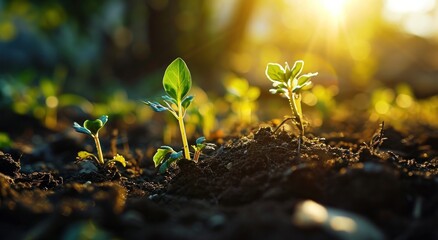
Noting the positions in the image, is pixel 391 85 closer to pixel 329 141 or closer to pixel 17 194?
pixel 329 141

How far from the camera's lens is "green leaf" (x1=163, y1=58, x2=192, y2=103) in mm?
2168

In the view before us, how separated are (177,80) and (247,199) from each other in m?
0.74

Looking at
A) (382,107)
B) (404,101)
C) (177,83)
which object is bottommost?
(177,83)

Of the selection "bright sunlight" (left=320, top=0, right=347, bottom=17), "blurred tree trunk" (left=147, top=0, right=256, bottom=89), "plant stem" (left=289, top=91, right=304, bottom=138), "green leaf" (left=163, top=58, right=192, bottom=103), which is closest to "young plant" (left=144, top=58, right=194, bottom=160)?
"green leaf" (left=163, top=58, right=192, bottom=103)

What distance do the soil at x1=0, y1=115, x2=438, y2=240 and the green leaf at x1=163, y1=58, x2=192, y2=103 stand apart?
0.36 metres

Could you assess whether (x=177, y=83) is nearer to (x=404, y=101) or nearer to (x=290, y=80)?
(x=290, y=80)

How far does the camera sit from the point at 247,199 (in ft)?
5.86

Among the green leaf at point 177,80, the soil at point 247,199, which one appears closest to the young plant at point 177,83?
the green leaf at point 177,80

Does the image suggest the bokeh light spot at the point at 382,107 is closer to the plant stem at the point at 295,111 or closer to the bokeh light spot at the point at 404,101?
the bokeh light spot at the point at 404,101

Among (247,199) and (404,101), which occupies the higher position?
(404,101)

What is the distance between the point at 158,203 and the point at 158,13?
356 inches

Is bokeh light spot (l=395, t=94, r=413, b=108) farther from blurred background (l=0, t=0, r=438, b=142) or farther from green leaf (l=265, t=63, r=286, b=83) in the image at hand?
green leaf (l=265, t=63, r=286, b=83)

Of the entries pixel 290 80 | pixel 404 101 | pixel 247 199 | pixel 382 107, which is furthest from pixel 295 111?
pixel 404 101

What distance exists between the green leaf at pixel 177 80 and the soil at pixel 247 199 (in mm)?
A: 365
